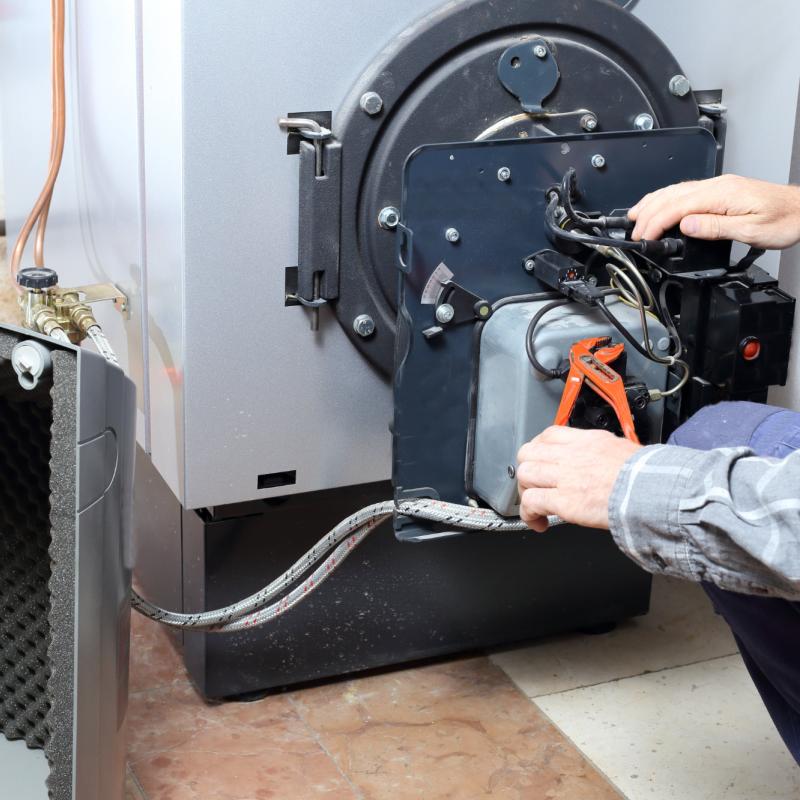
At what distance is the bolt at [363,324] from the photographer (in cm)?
132

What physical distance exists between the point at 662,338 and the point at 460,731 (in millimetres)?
584

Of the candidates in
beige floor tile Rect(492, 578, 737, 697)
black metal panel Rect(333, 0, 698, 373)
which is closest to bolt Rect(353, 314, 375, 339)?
black metal panel Rect(333, 0, 698, 373)

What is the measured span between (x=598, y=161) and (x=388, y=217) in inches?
9.2

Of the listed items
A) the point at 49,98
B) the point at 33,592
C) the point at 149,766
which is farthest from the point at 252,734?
the point at 49,98

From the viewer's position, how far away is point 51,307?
4.45 feet

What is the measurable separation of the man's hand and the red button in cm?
11

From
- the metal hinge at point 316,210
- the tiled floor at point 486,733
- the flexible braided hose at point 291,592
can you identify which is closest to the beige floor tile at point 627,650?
the tiled floor at point 486,733

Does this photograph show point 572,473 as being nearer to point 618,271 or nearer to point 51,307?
point 618,271

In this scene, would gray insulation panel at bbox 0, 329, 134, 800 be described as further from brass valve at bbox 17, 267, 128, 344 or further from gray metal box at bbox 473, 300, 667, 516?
gray metal box at bbox 473, 300, 667, 516

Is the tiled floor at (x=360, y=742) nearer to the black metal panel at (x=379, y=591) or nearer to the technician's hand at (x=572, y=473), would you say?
the black metal panel at (x=379, y=591)

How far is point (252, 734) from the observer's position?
1467mm

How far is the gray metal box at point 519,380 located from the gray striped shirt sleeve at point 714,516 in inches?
10.3

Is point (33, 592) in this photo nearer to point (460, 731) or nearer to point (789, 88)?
point (460, 731)

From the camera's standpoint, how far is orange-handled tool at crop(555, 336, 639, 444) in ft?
3.75
